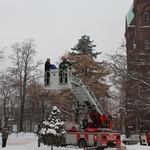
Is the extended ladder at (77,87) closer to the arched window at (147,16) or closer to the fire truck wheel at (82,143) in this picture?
the fire truck wheel at (82,143)

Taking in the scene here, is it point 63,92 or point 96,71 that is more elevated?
point 96,71

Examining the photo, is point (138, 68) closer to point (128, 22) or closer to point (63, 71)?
point (63, 71)

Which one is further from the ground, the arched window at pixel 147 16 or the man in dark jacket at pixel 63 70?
the arched window at pixel 147 16

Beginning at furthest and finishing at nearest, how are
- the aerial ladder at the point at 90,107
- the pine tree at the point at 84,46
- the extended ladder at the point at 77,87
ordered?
the pine tree at the point at 84,46
the aerial ladder at the point at 90,107
the extended ladder at the point at 77,87

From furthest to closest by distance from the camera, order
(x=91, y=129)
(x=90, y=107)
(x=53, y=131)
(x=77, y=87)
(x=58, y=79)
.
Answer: (x=90, y=107)
(x=91, y=129)
(x=77, y=87)
(x=58, y=79)
(x=53, y=131)

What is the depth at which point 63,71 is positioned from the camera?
55.4ft

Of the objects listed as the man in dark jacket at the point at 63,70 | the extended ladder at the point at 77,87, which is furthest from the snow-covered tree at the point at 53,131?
the man in dark jacket at the point at 63,70

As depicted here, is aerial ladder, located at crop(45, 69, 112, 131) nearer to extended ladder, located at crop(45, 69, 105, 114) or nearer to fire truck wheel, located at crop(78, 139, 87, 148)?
extended ladder, located at crop(45, 69, 105, 114)

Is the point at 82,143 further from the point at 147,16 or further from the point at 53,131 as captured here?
the point at 147,16

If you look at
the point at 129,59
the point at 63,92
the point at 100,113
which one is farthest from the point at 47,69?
the point at 63,92

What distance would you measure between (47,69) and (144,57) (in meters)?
8.60

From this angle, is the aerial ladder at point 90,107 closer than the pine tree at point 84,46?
Yes

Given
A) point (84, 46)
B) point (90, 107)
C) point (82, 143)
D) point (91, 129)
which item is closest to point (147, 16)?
point (84, 46)

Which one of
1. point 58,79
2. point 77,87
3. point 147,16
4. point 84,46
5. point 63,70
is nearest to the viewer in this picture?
point 63,70
